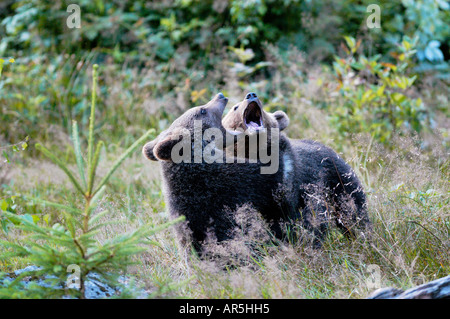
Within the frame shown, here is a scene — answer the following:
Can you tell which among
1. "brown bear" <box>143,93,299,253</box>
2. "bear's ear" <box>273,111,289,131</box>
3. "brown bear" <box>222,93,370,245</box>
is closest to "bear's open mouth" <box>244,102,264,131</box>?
"brown bear" <box>222,93,370,245</box>

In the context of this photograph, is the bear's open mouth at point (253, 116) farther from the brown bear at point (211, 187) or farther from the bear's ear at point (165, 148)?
the bear's ear at point (165, 148)

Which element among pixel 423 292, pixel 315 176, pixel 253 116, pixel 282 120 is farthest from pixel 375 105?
pixel 423 292

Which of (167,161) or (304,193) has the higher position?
(167,161)

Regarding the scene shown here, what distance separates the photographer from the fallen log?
8.45 ft

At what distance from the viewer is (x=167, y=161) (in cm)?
378

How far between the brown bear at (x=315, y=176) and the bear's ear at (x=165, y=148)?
74 cm

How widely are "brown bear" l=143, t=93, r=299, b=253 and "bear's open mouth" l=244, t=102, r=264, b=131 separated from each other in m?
0.54

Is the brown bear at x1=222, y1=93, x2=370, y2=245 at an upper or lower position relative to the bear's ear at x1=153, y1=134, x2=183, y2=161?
lower

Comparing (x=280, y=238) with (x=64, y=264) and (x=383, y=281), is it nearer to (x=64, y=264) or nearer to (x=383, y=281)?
(x=383, y=281)

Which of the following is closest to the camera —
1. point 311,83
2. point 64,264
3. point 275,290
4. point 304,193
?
point 64,264

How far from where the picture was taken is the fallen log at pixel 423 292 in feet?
8.45

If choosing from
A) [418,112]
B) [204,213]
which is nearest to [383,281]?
[204,213]

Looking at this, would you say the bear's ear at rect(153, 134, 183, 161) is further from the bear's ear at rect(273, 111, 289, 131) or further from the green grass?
the bear's ear at rect(273, 111, 289, 131)

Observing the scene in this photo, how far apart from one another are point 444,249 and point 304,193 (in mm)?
1152
